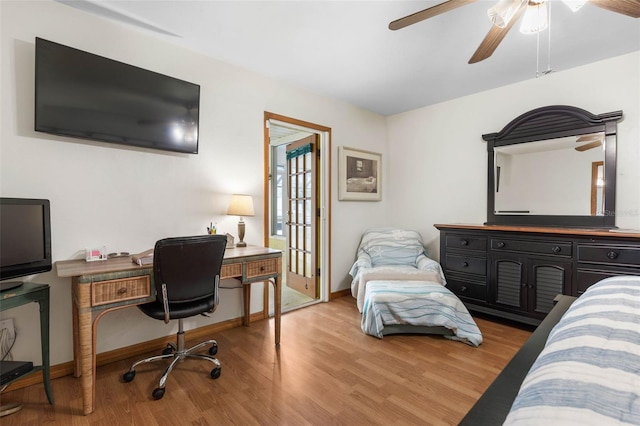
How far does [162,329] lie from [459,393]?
2255mm

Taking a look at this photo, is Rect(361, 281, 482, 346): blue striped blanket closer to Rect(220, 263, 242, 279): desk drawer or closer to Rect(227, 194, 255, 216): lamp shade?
Rect(220, 263, 242, 279): desk drawer

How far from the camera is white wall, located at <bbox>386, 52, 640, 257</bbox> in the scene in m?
2.62

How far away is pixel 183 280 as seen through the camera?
1.86 metres

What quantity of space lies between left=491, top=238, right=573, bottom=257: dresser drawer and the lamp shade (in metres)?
2.38

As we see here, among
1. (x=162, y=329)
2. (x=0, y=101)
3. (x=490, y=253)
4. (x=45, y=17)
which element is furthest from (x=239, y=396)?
(x=45, y=17)

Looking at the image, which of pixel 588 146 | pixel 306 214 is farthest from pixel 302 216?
pixel 588 146

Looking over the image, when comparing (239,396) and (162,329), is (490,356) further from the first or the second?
(162,329)

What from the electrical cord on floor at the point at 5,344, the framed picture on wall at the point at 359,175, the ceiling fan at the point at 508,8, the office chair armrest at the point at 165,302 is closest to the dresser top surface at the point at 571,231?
the framed picture on wall at the point at 359,175

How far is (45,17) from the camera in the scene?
6.34 feet

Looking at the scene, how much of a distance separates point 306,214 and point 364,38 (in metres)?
2.18

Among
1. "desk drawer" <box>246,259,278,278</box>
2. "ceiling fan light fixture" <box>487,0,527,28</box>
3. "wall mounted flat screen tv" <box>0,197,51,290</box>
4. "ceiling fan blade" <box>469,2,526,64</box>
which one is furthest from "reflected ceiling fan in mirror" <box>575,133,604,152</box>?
"wall mounted flat screen tv" <box>0,197,51,290</box>

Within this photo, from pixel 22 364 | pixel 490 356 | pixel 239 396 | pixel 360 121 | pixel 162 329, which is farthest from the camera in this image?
pixel 360 121

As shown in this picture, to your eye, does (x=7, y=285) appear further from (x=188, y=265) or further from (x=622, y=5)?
(x=622, y=5)

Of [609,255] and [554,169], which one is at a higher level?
[554,169]
